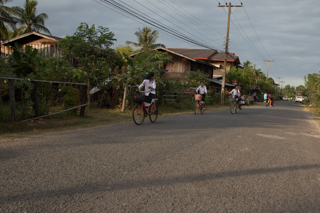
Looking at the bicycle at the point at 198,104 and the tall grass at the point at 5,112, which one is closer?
the tall grass at the point at 5,112

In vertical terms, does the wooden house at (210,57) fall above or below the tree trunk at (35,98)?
above

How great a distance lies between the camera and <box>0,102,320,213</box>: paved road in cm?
325

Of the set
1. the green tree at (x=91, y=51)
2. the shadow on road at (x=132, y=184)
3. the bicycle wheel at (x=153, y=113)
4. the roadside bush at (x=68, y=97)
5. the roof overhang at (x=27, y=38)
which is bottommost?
the shadow on road at (x=132, y=184)

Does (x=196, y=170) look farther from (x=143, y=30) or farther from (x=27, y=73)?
(x=143, y=30)

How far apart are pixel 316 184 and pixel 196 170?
5.81 feet

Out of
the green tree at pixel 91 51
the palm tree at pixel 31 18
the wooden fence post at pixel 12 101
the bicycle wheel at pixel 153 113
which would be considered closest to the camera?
the wooden fence post at pixel 12 101

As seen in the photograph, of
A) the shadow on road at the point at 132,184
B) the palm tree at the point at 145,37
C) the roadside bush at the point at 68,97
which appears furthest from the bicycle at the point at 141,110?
the palm tree at the point at 145,37

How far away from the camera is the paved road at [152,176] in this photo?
3.25 m

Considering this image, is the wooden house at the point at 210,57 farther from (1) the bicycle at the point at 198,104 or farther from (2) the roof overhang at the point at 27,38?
(1) the bicycle at the point at 198,104

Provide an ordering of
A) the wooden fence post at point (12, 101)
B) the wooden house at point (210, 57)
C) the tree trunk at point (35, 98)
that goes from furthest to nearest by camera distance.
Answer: the wooden house at point (210, 57) → the tree trunk at point (35, 98) → the wooden fence post at point (12, 101)

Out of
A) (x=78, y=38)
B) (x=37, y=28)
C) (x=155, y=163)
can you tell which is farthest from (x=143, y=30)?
(x=155, y=163)

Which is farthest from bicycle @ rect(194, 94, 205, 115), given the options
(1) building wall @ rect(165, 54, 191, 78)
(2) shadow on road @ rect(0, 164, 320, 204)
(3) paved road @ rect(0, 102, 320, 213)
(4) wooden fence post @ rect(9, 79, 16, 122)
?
(1) building wall @ rect(165, 54, 191, 78)

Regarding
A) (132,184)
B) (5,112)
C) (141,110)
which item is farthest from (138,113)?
(132,184)

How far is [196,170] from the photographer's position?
15.2 feet
